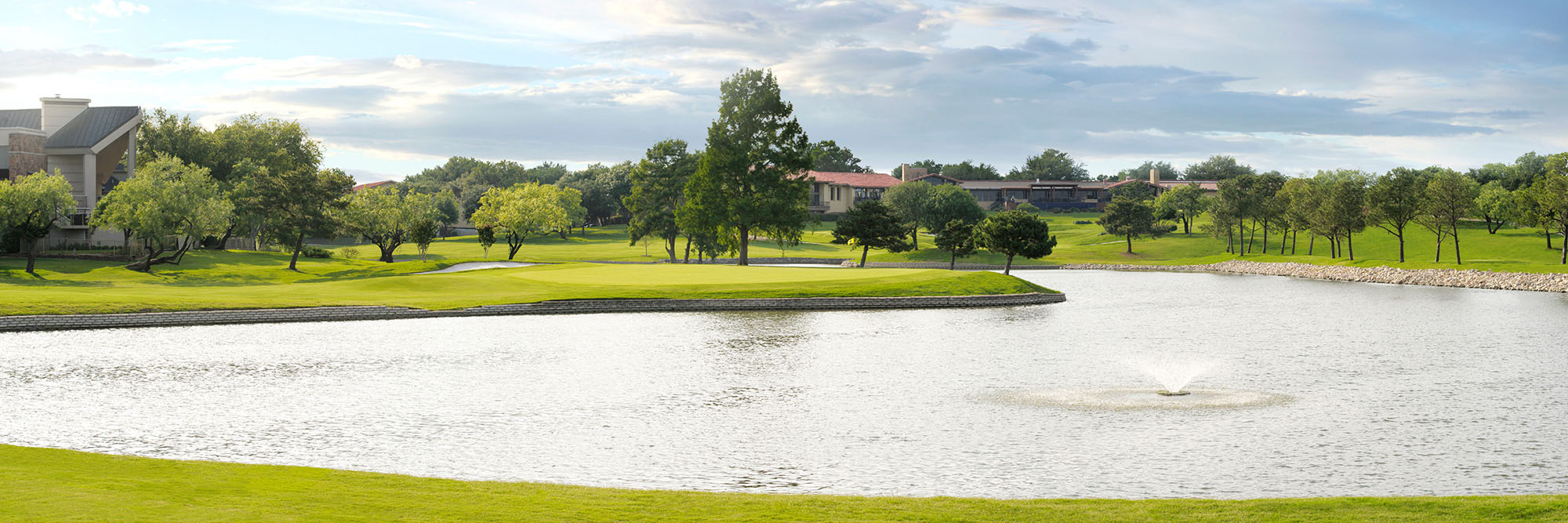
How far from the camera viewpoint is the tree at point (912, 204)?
12888 centimetres

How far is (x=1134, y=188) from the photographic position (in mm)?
170375

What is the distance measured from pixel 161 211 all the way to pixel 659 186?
44.6 meters

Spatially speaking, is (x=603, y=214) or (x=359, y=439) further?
(x=603, y=214)

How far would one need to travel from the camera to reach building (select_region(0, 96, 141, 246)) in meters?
72.6

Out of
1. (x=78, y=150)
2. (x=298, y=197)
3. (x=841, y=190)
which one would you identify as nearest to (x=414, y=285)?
(x=298, y=197)

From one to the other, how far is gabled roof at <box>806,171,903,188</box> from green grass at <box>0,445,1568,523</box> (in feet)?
497

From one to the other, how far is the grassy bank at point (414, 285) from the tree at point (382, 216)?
20.1m

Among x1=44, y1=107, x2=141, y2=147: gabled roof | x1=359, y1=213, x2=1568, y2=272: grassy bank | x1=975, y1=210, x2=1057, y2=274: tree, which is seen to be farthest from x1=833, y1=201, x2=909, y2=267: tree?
x1=44, y1=107, x2=141, y2=147: gabled roof

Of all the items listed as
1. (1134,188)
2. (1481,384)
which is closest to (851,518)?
(1481,384)

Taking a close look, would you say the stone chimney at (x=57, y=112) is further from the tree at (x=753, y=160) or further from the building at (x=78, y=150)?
the tree at (x=753, y=160)

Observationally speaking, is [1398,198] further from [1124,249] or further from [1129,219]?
[1124,249]

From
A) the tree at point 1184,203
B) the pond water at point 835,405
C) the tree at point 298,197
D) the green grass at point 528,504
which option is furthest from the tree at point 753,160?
the tree at point 1184,203

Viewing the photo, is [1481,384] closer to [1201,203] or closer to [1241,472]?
[1241,472]

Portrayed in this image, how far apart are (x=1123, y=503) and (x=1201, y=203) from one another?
135 meters
